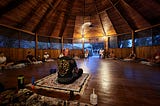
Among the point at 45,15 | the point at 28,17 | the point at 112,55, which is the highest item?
the point at 45,15

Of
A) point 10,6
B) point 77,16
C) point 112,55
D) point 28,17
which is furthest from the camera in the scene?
point 112,55

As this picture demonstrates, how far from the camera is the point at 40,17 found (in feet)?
29.9

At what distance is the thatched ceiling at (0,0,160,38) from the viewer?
7.21m

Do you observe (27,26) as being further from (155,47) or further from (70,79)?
(155,47)

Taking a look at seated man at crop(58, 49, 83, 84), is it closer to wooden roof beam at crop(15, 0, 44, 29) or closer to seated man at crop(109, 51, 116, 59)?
wooden roof beam at crop(15, 0, 44, 29)

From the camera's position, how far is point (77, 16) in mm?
11352

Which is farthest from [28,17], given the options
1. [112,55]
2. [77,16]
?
[112,55]

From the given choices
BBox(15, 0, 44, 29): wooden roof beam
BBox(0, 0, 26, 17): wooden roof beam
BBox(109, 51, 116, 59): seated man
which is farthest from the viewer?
BBox(109, 51, 116, 59): seated man

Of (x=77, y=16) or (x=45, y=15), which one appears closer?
(x=45, y=15)

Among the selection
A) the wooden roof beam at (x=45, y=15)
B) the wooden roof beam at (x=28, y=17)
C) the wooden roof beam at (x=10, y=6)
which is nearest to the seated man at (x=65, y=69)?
the wooden roof beam at (x=10, y=6)

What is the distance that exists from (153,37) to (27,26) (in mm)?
10961

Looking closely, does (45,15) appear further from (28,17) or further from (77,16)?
(77,16)

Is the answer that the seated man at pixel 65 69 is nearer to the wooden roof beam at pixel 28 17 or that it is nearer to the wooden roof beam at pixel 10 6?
the wooden roof beam at pixel 10 6

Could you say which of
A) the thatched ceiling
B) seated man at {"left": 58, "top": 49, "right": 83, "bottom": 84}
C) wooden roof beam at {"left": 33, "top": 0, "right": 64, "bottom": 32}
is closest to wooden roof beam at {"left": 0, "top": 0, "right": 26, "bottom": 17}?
the thatched ceiling
